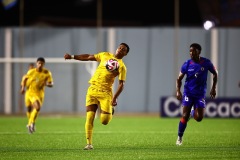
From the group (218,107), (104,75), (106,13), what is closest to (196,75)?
(104,75)

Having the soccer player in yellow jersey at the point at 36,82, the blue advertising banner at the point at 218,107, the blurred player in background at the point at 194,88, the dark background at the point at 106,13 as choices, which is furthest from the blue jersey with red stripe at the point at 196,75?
the dark background at the point at 106,13

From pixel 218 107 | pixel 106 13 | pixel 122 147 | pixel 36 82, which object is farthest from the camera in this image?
pixel 106 13

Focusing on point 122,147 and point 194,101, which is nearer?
point 122,147

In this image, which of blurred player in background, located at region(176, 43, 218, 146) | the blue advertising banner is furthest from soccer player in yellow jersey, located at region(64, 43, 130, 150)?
the blue advertising banner

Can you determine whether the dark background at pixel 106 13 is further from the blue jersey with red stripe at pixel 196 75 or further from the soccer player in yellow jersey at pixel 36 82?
the blue jersey with red stripe at pixel 196 75

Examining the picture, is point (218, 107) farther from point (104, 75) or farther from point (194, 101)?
point (104, 75)

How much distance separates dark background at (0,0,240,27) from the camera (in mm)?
43000

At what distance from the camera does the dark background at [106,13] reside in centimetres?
4300

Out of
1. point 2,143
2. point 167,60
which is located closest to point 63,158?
point 2,143

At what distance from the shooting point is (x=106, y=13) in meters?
46.5

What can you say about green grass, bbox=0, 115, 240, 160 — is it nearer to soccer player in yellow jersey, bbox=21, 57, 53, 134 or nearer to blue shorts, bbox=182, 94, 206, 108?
blue shorts, bbox=182, 94, 206, 108

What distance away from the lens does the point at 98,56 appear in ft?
45.1

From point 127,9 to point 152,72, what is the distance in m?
9.74

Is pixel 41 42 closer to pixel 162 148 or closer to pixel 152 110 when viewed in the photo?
pixel 152 110
